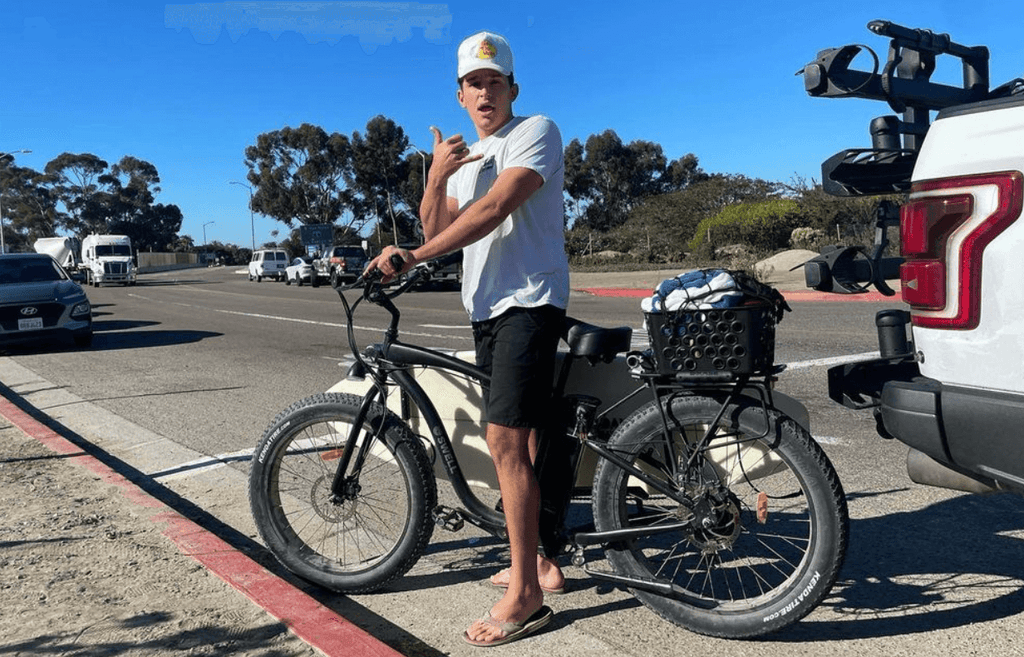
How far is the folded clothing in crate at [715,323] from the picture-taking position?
2.79m

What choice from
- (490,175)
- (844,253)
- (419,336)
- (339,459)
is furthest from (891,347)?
(419,336)

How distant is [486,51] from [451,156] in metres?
0.38

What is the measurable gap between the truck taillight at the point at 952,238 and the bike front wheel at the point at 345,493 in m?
1.81

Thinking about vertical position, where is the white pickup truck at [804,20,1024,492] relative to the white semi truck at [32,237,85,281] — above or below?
below

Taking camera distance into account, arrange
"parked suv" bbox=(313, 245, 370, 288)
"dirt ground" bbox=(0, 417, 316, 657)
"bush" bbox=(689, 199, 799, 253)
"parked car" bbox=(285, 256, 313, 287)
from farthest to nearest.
Answer: "parked car" bbox=(285, 256, 313, 287), "parked suv" bbox=(313, 245, 370, 288), "bush" bbox=(689, 199, 799, 253), "dirt ground" bbox=(0, 417, 316, 657)

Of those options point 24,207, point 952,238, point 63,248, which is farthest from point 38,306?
point 24,207

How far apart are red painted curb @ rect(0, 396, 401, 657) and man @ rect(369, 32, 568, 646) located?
41 cm

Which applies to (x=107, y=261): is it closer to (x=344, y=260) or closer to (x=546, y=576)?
(x=344, y=260)

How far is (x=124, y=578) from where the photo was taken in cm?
359

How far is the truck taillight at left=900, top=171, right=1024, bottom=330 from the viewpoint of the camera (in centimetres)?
257

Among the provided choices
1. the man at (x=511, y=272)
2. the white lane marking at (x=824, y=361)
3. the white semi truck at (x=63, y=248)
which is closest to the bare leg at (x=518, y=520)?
the man at (x=511, y=272)

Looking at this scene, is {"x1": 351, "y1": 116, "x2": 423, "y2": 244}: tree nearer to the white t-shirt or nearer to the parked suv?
the parked suv

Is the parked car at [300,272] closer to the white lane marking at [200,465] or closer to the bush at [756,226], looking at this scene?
the bush at [756,226]

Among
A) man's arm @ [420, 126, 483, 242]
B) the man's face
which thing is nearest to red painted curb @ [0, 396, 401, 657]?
man's arm @ [420, 126, 483, 242]
